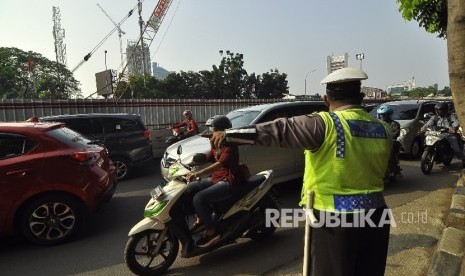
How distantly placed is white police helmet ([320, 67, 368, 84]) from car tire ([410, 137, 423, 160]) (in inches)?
347

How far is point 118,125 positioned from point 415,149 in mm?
7610

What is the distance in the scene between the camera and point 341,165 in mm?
1808

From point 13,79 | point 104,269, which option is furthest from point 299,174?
point 13,79

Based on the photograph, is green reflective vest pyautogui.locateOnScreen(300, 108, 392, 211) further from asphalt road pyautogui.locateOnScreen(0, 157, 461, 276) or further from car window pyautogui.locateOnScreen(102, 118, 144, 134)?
car window pyautogui.locateOnScreen(102, 118, 144, 134)

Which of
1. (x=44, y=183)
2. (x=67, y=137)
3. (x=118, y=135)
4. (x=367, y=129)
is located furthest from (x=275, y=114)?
(x=367, y=129)

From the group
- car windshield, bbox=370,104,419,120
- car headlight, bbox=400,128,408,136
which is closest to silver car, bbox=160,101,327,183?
car headlight, bbox=400,128,408,136

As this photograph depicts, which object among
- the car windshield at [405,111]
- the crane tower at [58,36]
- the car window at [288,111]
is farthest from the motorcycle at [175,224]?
the crane tower at [58,36]

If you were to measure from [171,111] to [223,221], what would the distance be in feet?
34.6

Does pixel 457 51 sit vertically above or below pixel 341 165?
above

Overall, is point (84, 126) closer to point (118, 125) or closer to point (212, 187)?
point (118, 125)

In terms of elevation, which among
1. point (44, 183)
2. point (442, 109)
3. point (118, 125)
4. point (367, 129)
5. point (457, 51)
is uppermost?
point (457, 51)

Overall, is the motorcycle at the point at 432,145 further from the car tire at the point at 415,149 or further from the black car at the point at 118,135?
the black car at the point at 118,135

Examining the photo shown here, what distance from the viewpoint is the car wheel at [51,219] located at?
171 inches

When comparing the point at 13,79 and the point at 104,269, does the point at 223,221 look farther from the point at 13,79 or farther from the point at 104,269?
the point at 13,79
